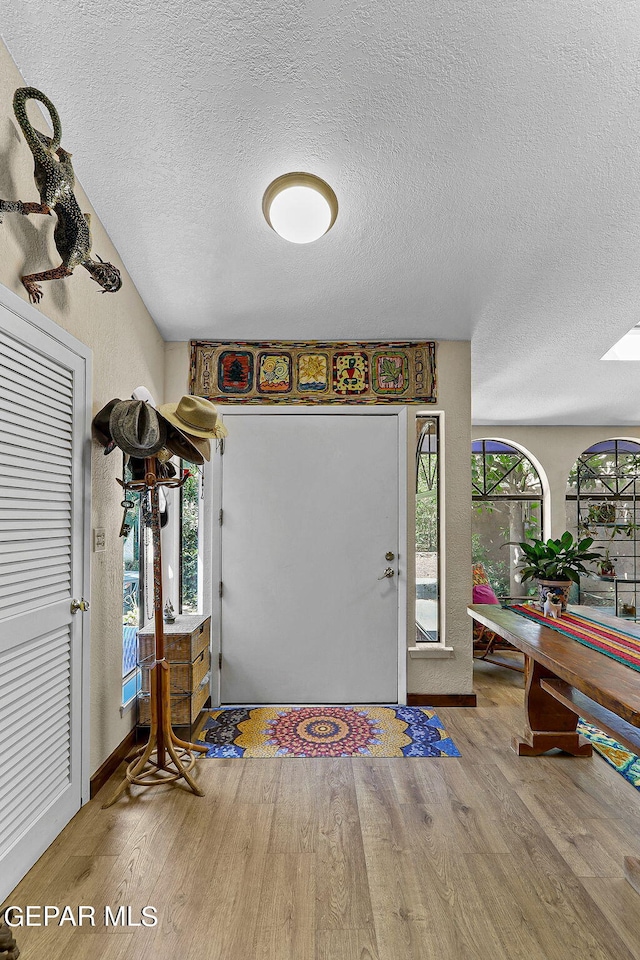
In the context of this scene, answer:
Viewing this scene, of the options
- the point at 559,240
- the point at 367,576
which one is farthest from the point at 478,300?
the point at 367,576

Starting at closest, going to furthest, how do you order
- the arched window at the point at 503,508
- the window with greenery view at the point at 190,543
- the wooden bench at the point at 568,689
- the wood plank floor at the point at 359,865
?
the wood plank floor at the point at 359,865, the wooden bench at the point at 568,689, the window with greenery view at the point at 190,543, the arched window at the point at 503,508

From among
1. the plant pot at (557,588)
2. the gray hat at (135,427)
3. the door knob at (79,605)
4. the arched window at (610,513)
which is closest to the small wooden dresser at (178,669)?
the door knob at (79,605)

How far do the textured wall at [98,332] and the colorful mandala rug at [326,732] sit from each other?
0.61 meters

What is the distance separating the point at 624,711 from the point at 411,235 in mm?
2312

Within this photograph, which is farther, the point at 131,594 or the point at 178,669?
the point at 131,594

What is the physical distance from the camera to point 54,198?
1810mm

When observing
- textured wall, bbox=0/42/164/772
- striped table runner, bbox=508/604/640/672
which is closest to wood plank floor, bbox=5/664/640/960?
textured wall, bbox=0/42/164/772

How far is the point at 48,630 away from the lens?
2088 mm

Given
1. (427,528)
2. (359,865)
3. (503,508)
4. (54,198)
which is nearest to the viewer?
(54,198)

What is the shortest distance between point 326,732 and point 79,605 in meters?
1.66

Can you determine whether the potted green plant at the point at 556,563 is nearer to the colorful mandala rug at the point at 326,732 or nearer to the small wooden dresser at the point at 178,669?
the colorful mandala rug at the point at 326,732

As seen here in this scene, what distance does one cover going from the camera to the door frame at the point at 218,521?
3.68m

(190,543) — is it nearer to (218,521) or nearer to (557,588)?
(218,521)

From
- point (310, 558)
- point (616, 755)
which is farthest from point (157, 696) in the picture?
point (616, 755)
